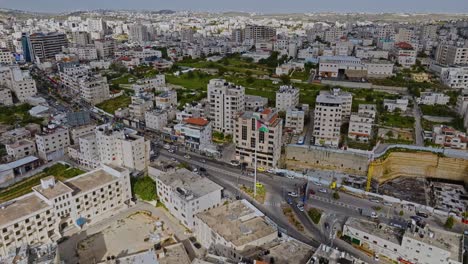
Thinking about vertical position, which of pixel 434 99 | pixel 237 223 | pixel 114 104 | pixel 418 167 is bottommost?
pixel 418 167

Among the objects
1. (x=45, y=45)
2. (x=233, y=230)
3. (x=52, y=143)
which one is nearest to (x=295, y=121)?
(x=233, y=230)

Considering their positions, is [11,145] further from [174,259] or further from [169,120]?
[174,259]

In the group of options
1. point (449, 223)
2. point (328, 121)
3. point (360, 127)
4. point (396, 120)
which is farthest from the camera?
point (396, 120)

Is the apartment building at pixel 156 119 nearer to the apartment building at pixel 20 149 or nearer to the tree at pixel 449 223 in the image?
the apartment building at pixel 20 149

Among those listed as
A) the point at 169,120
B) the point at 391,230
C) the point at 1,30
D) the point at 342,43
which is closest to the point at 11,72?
the point at 169,120

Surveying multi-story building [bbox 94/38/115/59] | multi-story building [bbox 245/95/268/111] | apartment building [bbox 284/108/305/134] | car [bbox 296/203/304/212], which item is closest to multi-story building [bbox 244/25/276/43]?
multi-story building [bbox 94/38/115/59]

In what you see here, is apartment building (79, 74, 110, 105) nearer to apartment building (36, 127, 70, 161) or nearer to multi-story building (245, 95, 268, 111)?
apartment building (36, 127, 70, 161)

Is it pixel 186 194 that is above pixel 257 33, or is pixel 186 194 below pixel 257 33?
below

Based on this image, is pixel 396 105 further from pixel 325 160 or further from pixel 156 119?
pixel 156 119
